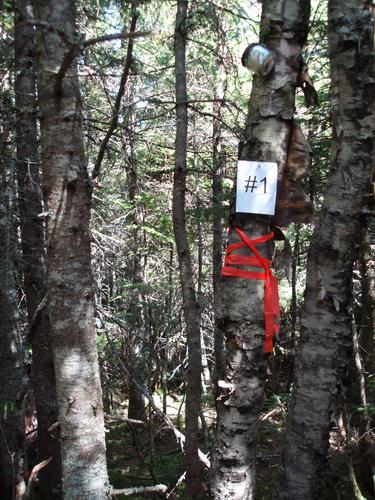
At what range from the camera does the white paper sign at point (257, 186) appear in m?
2.33

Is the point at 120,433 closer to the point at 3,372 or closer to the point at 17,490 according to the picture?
the point at 3,372

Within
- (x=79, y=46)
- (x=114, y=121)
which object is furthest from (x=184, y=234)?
(x=79, y=46)

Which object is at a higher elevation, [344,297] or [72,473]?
[344,297]

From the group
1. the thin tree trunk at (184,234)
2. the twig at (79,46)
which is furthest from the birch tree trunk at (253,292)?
the thin tree trunk at (184,234)

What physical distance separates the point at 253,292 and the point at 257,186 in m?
0.55

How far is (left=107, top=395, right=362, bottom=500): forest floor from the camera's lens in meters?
5.67

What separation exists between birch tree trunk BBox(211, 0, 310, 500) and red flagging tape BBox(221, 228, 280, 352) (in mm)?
28

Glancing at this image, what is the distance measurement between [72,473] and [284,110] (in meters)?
2.06

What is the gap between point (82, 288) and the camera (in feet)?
6.98

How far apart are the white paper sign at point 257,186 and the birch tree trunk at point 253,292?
56 millimetres

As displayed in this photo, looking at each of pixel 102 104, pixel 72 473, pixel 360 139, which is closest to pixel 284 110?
pixel 360 139

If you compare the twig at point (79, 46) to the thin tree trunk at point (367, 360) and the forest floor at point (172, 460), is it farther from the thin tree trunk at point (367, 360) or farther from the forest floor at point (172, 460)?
the thin tree trunk at point (367, 360)

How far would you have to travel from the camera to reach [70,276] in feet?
6.86

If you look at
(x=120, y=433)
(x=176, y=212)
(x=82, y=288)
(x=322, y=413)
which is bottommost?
(x=120, y=433)
